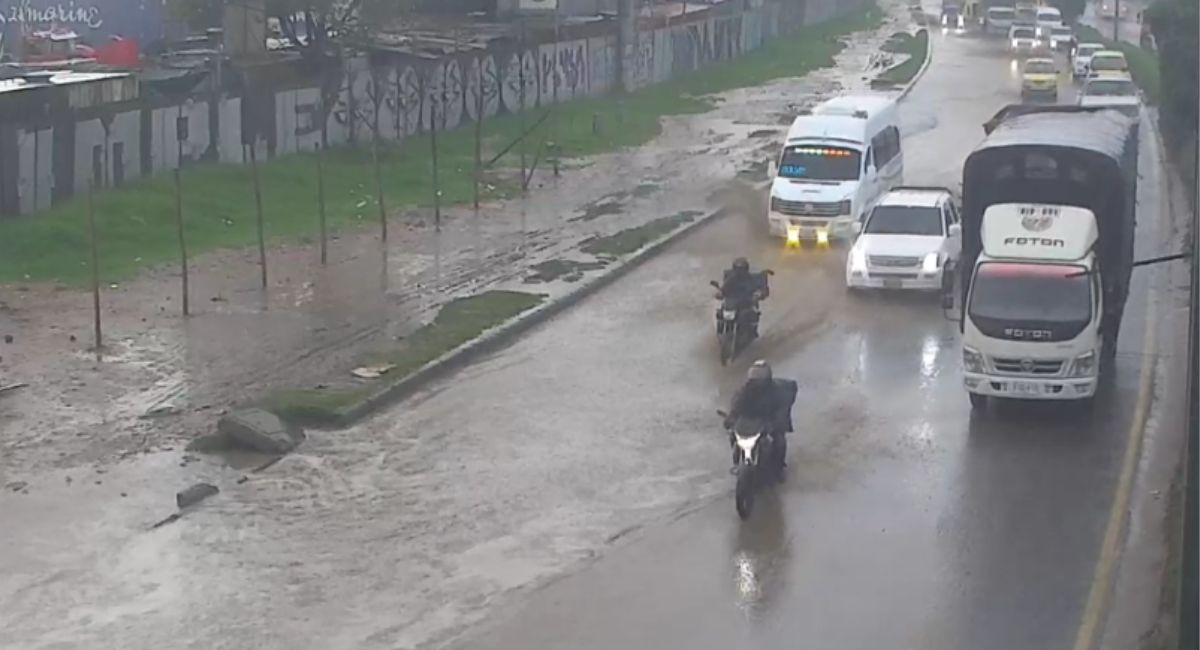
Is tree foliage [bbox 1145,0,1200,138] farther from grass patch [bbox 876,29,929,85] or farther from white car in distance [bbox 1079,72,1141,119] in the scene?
grass patch [bbox 876,29,929,85]

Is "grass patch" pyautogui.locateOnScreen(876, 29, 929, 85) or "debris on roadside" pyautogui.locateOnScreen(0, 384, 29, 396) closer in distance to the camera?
"debris on roadside" pyautogui.locateOnScreen(0, 384, 29, 396)

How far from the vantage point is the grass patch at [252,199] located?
3062 cm

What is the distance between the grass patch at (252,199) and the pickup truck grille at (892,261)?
421 inches

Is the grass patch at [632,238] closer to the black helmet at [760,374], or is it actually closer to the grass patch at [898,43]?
the black helmet at [760,374]

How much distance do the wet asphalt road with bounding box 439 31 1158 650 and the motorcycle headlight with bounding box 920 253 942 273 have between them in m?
1.46

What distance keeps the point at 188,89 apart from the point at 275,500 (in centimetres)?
2390

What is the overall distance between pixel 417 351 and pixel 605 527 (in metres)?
7.52

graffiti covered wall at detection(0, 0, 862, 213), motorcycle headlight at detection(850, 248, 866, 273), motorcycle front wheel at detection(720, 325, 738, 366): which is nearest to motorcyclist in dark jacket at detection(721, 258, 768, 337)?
motorcycle front wheel at detection(720, 325, 738, 366)

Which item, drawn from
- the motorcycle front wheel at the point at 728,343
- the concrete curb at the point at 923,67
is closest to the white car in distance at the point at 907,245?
the motorcycle front wheel at the point at 728,343

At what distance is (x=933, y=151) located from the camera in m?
48.9

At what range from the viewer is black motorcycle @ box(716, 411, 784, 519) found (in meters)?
17.6

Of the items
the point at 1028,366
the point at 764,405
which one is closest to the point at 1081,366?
the point at 1028,366

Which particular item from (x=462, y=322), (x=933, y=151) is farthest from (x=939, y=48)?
(x=462, y=322)

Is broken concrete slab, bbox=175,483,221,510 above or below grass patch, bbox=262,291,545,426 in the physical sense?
below
